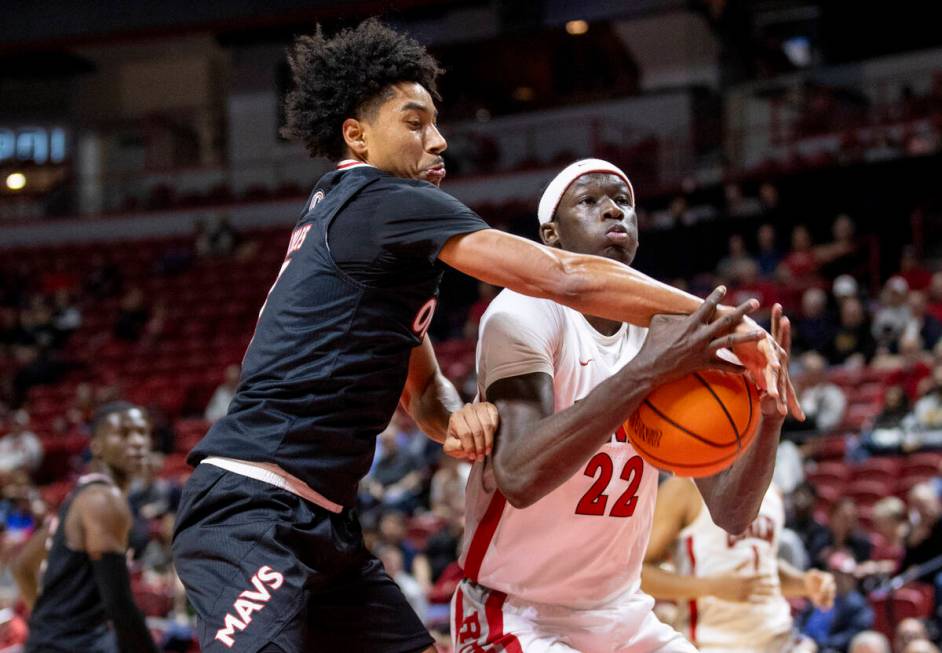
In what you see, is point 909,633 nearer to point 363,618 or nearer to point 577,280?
point 363,618

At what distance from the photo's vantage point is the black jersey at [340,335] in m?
3.03

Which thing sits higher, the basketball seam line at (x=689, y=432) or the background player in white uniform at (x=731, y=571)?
the basketball seam line at (x=689, y=432)

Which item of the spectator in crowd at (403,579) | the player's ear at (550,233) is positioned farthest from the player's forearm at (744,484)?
the spectator in crowd at (403,579)

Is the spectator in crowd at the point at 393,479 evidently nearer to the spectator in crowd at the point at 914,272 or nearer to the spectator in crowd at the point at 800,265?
the spectator in crowd at the point at 800,265

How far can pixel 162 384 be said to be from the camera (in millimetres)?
17469

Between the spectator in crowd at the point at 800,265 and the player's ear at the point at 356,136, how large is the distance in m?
11.0

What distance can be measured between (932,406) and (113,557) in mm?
7555

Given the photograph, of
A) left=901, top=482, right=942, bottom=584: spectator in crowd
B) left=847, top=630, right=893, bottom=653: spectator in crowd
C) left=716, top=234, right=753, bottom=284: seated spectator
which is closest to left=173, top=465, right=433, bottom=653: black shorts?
left=847, top=630, right=893, bottom=653: spectator in crowd

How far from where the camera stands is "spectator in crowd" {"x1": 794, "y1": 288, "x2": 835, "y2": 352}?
41.1ft

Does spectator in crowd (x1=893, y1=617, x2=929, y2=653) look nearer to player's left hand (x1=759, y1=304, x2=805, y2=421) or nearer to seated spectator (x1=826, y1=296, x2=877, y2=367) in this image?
player's left hand (x1=759, y1=304, x2=805, y2=421)

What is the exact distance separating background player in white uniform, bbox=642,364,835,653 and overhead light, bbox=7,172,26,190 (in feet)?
74.6

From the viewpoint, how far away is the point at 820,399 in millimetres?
11117

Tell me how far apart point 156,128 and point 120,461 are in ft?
66.5

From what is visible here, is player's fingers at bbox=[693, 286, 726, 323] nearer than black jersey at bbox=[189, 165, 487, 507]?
Yes
